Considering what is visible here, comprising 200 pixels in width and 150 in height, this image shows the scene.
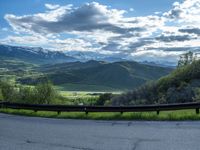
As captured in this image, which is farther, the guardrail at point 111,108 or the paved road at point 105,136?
the guardrail at point 111,108

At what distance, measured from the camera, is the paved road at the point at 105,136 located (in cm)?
979

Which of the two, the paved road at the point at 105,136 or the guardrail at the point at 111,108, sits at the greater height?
the guardrail at the point at 111,108

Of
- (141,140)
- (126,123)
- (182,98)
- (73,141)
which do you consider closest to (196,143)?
(141,140)

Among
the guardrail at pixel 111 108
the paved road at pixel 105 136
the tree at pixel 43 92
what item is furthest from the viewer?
the tree at pixel 43 92

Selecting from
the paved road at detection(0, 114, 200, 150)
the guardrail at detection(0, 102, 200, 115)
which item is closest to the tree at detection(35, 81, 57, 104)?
the guardrail at detection(0, 102, 200, 115)

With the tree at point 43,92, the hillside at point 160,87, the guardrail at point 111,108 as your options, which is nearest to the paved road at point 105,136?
the guardrail at point 111,108

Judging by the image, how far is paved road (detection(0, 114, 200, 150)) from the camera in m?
9.79

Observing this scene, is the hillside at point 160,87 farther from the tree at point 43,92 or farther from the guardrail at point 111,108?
the guardrail at point 111,108

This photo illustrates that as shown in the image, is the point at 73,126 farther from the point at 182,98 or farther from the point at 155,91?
the point at 155,91

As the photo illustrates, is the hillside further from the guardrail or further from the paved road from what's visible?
the paved road

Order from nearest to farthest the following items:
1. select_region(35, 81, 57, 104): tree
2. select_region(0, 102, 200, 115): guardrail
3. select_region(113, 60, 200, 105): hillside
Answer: select_region(0, 102, 200, 115): guardrail, select_region(113, 60, 200, 105): hillside, select_region(35, 81, 57, 104): tree

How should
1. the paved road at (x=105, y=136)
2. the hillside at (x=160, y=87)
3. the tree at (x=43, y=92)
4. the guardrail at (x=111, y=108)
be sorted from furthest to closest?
the tree at (x=43, y=92), the hillside at (x=160, y=87), the guardrail at (x=111, y=108), the paved road at (x=105, y=136)

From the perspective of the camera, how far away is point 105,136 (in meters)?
11.4

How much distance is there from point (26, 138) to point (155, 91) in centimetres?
5089
